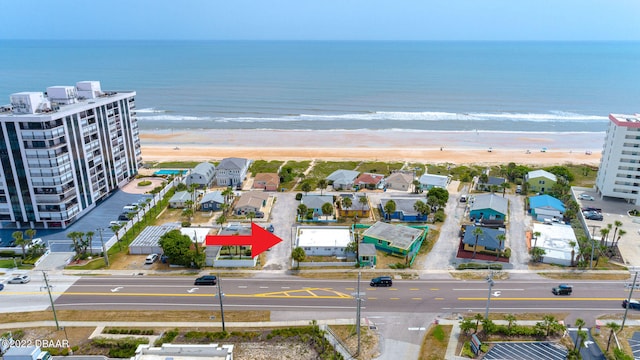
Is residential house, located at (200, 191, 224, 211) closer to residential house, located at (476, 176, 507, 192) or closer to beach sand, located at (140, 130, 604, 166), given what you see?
beach sand, located at (140, 130, 604, 166)

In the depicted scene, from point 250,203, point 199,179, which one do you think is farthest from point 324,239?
point 199,179

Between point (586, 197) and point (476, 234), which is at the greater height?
point (476, 234)

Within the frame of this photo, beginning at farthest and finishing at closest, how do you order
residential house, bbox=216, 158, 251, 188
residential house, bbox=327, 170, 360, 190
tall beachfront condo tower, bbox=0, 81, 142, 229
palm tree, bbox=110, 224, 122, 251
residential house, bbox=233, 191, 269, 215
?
residential house, bbox=216, 158, 251, 188 → residential house, bbox=327, 170, 360, 190 → residential house, bbox=233, 191, 269, 215 → tall beachfront condo tower, bbox=0, 81, 142, 229 → palm tree, bbox=110, 224, 122, 251

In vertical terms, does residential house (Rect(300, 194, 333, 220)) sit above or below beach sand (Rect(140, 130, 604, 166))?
above

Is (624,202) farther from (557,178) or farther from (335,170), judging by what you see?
(335,170)

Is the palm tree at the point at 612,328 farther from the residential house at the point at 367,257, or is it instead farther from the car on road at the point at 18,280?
the car on road at the point at 18,280

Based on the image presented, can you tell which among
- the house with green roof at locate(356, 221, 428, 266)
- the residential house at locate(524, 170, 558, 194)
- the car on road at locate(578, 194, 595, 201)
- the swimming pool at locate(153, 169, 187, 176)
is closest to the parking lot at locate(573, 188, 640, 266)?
the car on road at locate(578, 194, 595, 201)

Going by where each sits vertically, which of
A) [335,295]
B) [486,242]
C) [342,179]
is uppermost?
[486,242]

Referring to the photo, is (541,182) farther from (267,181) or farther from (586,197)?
(267,181)
